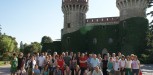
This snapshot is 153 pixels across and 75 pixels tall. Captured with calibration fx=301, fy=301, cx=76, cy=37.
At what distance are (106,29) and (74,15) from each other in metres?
6.63

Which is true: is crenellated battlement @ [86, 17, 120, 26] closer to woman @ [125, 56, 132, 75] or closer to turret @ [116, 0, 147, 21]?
turret @ [116, 0, 147, 21]

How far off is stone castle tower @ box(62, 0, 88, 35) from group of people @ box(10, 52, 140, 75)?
2847cm

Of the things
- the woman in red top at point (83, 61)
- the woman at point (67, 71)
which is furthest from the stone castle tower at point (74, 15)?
the woman at point (67, 71)

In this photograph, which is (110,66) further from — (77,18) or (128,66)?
(77,18)

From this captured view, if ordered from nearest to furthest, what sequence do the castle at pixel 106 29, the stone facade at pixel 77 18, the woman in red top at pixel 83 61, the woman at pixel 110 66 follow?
the woman at pixel 110 66 → the woman in red top at pixel 83 61 → the castle at pixel 106 29 → the stone facade at pixel 77 18

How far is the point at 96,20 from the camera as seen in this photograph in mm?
46656

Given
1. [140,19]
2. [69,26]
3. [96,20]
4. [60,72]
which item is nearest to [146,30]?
[140,19]

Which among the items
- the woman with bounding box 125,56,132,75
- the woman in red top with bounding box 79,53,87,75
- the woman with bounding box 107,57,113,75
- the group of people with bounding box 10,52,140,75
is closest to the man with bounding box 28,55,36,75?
the group of people with bounding box 10,52,140,75

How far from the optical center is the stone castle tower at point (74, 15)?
157 ft

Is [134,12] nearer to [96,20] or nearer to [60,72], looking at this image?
[96,20]

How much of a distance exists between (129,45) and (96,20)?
881 cm

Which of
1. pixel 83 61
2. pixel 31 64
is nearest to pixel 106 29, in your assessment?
pixel 83 61

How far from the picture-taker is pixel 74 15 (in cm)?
4784

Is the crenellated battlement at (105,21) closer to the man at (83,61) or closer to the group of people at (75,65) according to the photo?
the group of people at (75,65)
